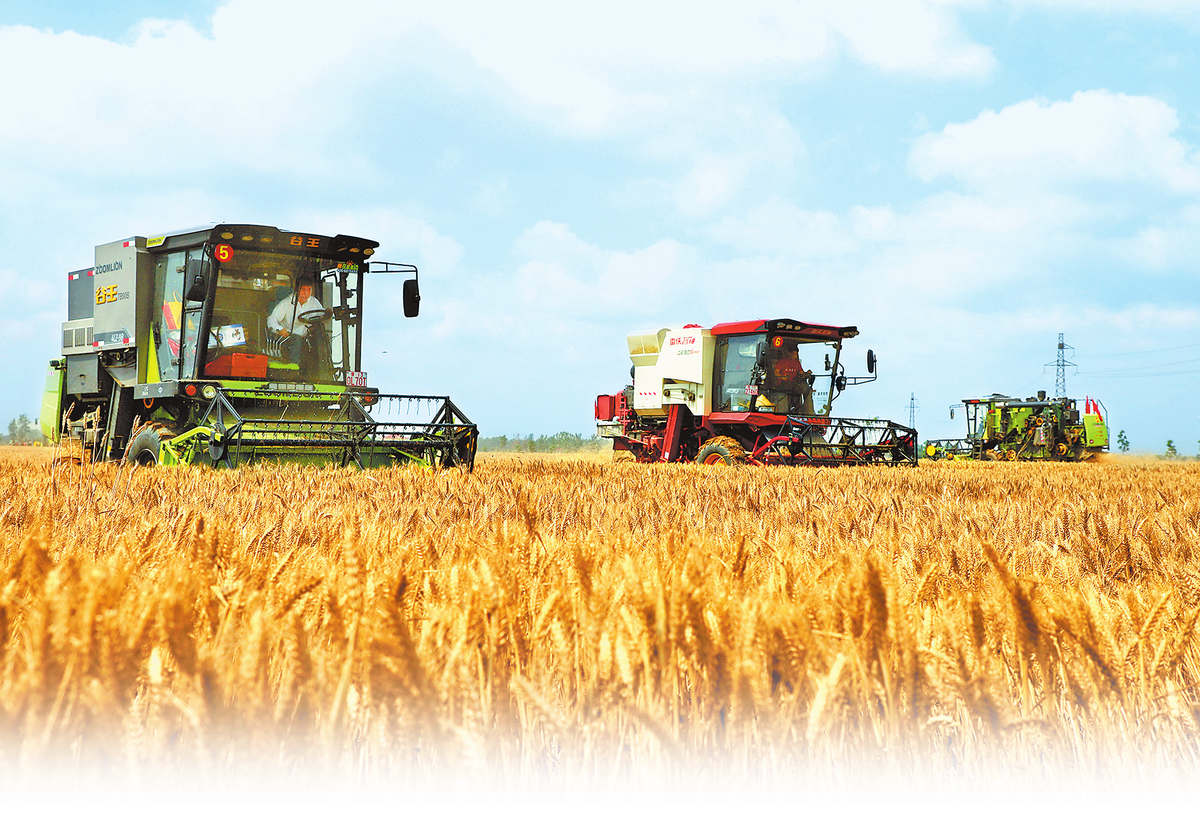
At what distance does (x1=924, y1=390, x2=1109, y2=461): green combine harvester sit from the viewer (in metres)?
28.0

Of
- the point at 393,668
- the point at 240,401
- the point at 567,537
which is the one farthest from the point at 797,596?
the point at 240,401

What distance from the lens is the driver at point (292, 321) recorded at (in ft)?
32.0

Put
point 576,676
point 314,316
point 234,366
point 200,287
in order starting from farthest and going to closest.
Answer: point 314,316 < point 234,366 < point 200,287 < point 576,676

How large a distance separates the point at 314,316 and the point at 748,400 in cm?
849

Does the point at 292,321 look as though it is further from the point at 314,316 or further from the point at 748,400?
the point at 748,400

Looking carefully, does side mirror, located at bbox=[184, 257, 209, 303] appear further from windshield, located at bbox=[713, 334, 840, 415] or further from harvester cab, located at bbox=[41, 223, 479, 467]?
windshield, located at bbox=[713, 334, 840, 415]

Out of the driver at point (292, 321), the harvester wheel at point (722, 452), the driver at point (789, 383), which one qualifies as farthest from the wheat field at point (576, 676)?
the driver at point (789, 383)

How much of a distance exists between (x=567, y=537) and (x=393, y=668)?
72.4 inches

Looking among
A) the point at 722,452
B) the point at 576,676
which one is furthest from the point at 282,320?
the point at 576,676

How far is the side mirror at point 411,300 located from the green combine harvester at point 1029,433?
73.9 feet

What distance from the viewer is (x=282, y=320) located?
976 centimetres

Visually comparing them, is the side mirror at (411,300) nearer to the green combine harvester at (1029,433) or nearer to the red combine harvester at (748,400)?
the red combine harvester at (748,400)

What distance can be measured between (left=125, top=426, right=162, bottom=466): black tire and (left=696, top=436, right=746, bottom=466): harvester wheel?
7.95m

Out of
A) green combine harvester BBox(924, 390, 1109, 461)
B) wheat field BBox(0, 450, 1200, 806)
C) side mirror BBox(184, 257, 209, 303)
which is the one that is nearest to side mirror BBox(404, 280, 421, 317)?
side mirror BBox(184, 257, 209, 303)
